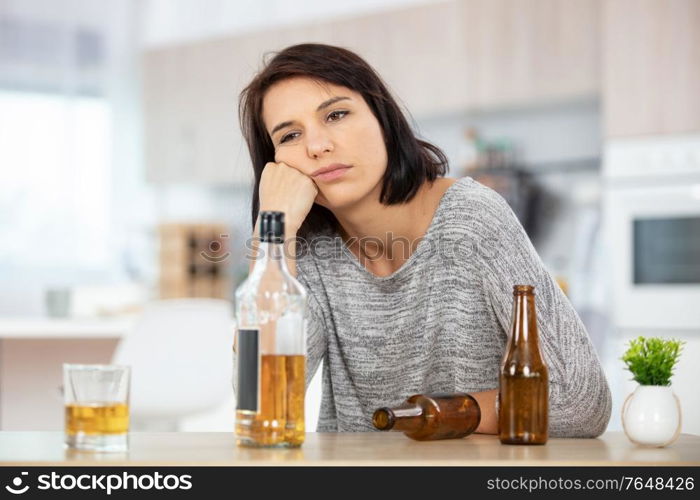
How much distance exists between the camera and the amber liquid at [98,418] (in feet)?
3.15

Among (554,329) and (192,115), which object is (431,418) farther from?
(192,115)

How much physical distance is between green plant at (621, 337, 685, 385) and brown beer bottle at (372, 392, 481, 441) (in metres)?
0.20

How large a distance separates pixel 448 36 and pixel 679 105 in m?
1.32

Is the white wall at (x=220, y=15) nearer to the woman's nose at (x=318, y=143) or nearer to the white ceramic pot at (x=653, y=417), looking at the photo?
the woman's nose at (x=318, y=143)

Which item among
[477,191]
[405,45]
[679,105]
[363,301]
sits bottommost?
[363,301]

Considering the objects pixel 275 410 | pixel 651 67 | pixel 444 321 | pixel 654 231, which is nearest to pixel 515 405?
pixel 275 410

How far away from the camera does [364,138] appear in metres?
1.55

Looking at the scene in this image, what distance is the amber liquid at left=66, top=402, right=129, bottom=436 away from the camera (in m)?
0.96

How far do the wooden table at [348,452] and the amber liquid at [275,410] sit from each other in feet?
0.07

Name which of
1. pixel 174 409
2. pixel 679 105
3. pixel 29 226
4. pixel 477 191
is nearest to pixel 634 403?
pixel 477 191

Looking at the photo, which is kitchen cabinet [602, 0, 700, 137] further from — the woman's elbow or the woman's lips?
the woman's elbow

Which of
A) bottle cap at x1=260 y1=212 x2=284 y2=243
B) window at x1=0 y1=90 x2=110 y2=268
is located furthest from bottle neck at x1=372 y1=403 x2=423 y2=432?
window at x1=0 y1=90 x2=110 y2=268

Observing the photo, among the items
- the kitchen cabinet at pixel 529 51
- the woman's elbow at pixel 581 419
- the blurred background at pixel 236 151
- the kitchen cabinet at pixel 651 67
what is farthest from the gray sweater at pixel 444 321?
the kitchen cabinet at pixel 529 51
